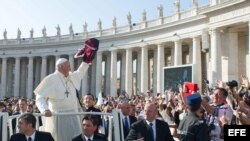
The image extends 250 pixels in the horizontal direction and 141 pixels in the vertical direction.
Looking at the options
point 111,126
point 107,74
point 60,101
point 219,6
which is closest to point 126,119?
point 60,101

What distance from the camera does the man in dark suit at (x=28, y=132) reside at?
7976mm

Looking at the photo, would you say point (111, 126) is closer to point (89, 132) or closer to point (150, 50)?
point (89, 132)

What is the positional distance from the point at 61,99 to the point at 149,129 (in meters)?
2.70

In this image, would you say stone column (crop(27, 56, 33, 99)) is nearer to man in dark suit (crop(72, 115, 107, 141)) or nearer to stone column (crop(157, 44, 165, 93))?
stone column (crop(157, 44, 165, 93))

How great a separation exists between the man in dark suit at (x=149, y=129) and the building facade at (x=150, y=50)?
31.8 metres

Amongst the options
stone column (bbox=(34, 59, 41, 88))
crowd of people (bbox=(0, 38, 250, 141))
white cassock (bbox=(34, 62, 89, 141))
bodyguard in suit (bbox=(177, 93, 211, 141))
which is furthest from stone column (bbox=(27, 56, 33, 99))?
bodyguard in suit (bbox=(177, 93, 211, 141))

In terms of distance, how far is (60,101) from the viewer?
33.3 feet

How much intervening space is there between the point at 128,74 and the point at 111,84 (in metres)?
5.33

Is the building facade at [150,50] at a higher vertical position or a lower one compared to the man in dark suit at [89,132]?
higher

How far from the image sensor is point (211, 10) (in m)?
45.6

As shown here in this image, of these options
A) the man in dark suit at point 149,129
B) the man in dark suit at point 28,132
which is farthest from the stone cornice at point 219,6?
the man in dark suit at point 28,132

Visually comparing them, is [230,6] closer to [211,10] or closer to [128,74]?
[211,10]

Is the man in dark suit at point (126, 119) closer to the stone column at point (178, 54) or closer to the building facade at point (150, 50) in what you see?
the building facade at point (150, 50)

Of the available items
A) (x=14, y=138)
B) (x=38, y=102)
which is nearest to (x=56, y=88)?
(x=38, y=102)
